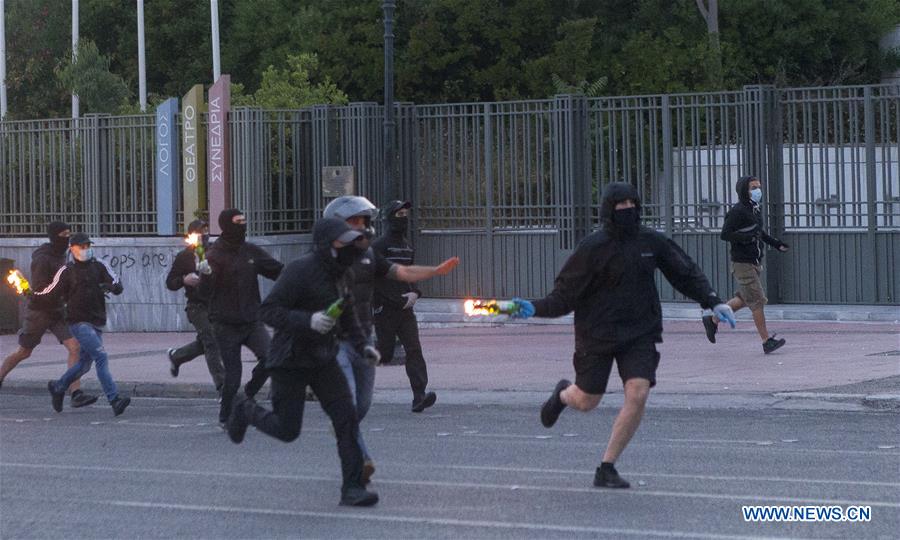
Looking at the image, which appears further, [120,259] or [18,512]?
[120,259]

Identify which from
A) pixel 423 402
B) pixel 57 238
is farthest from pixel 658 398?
pixel 57 238

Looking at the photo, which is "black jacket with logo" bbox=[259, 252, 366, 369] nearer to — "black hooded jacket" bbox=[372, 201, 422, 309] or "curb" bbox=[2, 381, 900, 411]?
"black hooded jacket" bbox=[372, 201, 422, 309]

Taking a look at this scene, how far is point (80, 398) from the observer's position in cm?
1445

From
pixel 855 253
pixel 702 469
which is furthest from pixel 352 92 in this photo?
pixel 702 469

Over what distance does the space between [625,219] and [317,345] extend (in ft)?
6.28

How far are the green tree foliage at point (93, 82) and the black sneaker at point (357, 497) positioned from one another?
32376 mm

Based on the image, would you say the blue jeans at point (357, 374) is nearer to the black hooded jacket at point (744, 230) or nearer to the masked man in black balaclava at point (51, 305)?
the masked man in black balaclava at point (51, 305)

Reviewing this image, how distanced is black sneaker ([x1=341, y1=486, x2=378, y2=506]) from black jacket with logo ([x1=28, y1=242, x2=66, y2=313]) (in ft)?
22.0

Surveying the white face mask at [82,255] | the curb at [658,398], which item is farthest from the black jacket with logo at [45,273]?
the curb at [658,398]

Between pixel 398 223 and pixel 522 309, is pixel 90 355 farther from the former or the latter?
pixel 522 309

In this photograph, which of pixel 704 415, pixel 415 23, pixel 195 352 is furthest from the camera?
pixel 415 23

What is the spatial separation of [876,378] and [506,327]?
8367mm

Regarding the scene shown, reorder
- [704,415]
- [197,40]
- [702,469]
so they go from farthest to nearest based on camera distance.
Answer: [197,40] → [704,415] → [702,469]

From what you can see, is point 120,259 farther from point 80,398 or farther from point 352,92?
point 352,92
